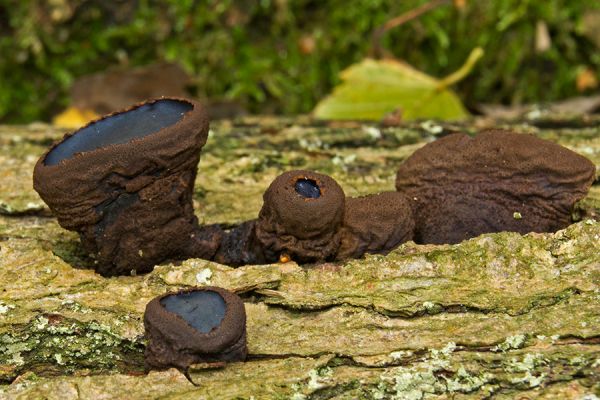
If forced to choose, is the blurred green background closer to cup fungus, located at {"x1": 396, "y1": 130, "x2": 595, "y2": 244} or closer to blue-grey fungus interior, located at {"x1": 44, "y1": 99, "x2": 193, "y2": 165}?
cup fungus, located at {"x1": 396, "y1": 130, "x2": 595, "y2": 244}

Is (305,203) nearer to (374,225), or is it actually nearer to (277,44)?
(374,225)

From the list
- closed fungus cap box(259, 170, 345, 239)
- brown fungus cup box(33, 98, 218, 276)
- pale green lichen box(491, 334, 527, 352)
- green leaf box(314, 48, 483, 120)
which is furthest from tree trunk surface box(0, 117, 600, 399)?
green leaf box(314, 48, 483, 120)

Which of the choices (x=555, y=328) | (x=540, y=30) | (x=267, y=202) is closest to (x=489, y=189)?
(x=555, y=328)

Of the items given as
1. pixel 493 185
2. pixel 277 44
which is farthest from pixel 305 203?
pixel 277 44

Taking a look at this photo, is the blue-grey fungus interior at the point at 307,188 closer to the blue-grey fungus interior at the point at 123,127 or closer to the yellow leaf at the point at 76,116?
the blue-grey fungus interior at the point at 123,127

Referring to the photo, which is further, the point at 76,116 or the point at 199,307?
the point at 76,116

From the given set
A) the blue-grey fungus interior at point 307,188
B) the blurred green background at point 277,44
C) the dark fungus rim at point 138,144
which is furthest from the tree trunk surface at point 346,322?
the blurred green background at point 277,44
